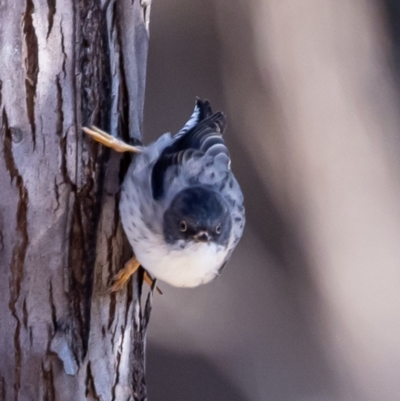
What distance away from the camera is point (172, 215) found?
2.52 meters

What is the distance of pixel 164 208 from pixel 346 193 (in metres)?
2.39

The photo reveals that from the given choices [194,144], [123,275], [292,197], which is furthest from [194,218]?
[292,197]

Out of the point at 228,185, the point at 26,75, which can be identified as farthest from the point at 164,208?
the point at 26,75

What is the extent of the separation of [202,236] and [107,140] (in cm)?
51

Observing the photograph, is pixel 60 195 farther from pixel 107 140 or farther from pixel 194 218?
pixel 194 218

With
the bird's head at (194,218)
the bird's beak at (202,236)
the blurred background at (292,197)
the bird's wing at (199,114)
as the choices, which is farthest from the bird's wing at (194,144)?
the blurred background at (292,197)

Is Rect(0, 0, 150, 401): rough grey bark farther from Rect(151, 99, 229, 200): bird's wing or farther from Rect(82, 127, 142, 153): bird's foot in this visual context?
Rect(151, 99, 229, 200): bird's wing

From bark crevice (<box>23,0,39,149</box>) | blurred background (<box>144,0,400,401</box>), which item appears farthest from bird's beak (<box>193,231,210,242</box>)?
blurred background (<box>144,0,400,401</box>)

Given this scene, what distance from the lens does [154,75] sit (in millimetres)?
4539

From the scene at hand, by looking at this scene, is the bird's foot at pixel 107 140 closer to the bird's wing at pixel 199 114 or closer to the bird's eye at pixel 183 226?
the bird's eye at pixel 183 226

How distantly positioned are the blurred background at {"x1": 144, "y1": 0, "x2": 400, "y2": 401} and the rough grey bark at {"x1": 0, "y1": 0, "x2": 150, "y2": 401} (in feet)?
6.70

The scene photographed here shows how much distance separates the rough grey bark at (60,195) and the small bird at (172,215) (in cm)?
8

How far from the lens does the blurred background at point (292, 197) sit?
4477 mm

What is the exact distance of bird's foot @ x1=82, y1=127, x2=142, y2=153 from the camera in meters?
2.36
